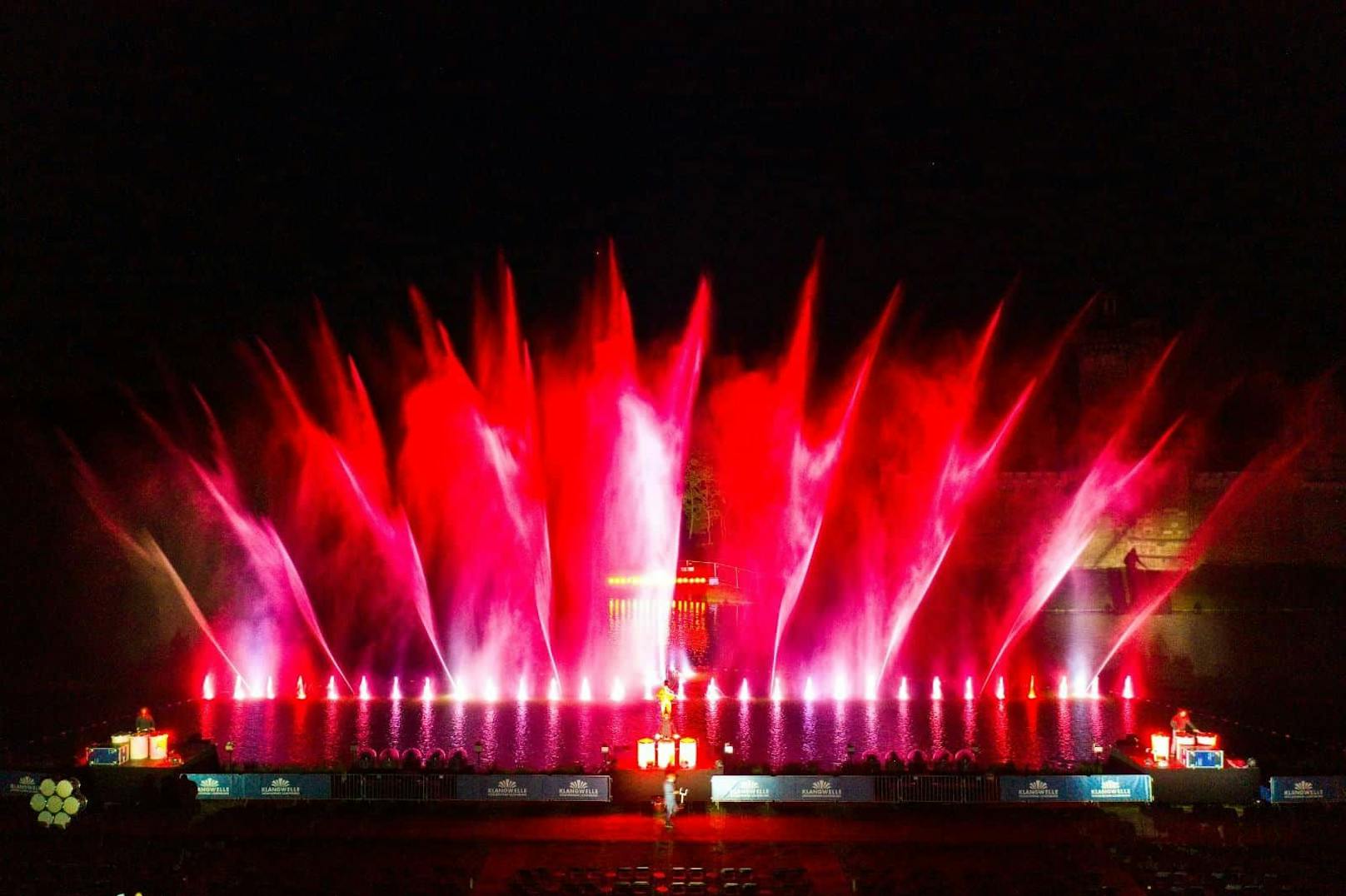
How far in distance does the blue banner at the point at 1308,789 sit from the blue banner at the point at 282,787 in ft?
65.6

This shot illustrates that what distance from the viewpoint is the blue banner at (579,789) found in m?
22.1

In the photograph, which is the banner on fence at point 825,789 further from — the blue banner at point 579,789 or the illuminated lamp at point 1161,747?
the illuminated lamp at point 1161,747

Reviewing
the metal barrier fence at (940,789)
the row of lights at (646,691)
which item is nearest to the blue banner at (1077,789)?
the metal barrier fence at (940,789)

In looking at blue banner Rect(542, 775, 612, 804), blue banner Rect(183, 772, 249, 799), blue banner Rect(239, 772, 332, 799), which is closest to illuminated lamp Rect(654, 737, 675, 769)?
blue banner Rect(542, 775, 612, 804)

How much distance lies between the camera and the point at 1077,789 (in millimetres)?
21750

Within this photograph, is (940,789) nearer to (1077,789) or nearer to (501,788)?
(1077,789)

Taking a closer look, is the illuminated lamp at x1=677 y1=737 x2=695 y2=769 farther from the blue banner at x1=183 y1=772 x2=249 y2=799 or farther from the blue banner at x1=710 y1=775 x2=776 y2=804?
the blue banner at x1=183 y1=772 x2=249 y2=799

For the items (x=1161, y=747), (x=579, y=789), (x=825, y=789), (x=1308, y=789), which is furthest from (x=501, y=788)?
(x=1308, y=789)

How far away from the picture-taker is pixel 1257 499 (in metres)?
82.8

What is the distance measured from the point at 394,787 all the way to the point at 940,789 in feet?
38.5

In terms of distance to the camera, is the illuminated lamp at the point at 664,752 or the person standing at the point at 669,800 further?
the illuminated lamp at the point at 664,752

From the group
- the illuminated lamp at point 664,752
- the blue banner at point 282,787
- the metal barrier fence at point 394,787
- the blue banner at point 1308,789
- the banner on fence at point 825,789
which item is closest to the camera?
the blue banner at point 1308,789

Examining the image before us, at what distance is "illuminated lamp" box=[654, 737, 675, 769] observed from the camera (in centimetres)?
2297

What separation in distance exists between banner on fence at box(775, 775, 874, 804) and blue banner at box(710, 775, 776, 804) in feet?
0.58
